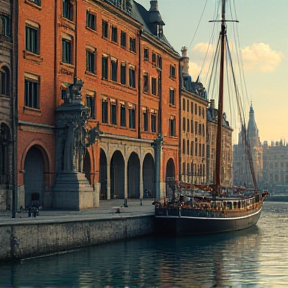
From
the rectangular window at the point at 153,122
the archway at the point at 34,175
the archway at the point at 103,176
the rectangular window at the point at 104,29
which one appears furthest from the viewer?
the rectangular window at the point at 153,122

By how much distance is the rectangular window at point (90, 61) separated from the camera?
2338 inches

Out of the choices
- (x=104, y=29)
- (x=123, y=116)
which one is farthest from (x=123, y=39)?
(x=123, y=116)

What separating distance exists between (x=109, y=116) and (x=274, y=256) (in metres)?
28.5

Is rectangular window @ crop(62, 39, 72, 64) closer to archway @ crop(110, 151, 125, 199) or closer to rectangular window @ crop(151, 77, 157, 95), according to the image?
archway @ crop(110, 151, 125, 199)

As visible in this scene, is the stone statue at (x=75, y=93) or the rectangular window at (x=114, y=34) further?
the rectangular window at (x=114, y=34)

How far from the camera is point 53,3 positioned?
52875mm

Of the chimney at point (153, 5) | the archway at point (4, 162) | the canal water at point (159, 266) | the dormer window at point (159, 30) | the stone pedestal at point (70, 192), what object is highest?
the chimney at point (153, 5)

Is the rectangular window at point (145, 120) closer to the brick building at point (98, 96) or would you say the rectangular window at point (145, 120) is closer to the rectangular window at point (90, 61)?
the brick building at point (98, 96)

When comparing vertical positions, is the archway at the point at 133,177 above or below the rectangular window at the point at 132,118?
below

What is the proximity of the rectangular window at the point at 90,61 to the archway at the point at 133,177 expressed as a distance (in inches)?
539

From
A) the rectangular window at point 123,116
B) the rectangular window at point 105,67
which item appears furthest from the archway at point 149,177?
the rectangular window at point 105,67

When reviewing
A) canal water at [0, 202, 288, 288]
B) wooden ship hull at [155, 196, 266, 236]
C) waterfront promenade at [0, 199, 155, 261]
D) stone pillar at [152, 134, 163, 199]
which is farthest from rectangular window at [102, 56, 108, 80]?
canal water at [0, 202, 288, 288]

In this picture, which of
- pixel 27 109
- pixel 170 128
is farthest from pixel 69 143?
pixel 170 128

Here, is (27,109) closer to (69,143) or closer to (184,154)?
(69,143)
